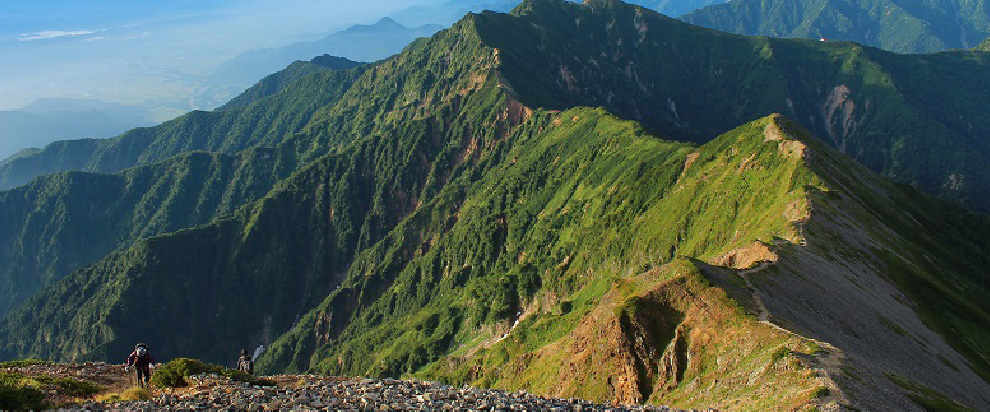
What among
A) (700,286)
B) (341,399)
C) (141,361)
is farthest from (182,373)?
(700,286)

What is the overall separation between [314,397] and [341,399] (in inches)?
57.5

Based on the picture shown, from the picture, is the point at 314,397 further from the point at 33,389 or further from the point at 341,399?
the point at 33,389

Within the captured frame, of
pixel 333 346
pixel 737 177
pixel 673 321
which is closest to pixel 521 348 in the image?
pixel 673 321

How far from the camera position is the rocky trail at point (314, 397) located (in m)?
33.1

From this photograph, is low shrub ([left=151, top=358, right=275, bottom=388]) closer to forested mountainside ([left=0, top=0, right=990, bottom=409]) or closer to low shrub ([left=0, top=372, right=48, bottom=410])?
low shrub ([left=0, top=372, right=48, bottom=410])

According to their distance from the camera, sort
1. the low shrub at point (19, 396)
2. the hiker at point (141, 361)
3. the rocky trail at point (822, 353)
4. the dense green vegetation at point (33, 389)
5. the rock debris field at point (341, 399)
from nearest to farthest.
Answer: the low shrub at point (19, 396) < the dense green vegetation at point (33, 389) < the rock debris field at point (341, 399) < the hiker at point (141, 361) < the rocky trail at point (822, 353)

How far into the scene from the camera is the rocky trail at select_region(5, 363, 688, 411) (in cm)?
3309

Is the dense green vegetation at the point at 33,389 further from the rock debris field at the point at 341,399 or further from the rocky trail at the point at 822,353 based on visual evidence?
the rocky trail at the point at 822,353

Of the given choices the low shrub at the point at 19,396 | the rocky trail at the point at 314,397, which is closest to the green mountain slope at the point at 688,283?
the rocky trail at the point at 314,397

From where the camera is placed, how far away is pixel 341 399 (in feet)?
115

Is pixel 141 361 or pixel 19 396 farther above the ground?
pixel 19 396

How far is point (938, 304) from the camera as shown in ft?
297

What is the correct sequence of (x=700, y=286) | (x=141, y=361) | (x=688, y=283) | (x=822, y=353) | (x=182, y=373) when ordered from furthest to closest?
(x=688, y=283) < (x=700, y=286) < (x=822, y=353) < (x=182, y=373) < (x=141, y=361)

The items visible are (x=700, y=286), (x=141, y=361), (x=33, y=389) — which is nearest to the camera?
(x=33, y=389)
